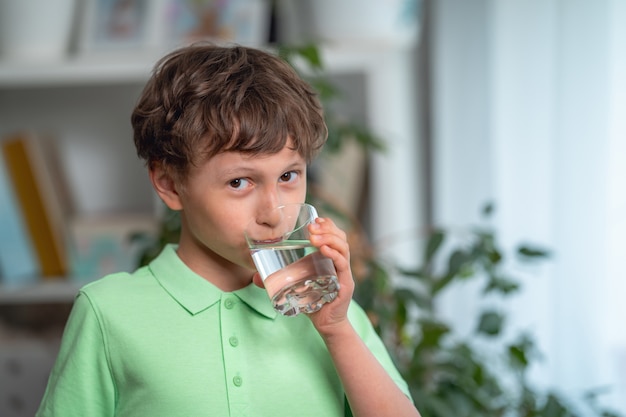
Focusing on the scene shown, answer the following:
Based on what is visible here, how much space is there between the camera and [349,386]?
0.91 m

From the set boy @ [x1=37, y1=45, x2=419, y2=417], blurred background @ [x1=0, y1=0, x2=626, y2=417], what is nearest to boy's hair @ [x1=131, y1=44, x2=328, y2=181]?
boy @ [x1=37, y1=45, x2=419, y2=417]

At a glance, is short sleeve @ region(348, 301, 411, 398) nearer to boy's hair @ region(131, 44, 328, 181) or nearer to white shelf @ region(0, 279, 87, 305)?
boy's hair @ region(131, 44, 328, 181)

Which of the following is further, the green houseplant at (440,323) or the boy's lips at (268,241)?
the green houseplant at (440,323)

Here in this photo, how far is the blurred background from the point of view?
1.77 meters

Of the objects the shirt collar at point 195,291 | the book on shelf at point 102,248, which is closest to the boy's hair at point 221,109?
the shirt collar at point 195,291

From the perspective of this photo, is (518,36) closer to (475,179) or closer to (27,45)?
(475,179)

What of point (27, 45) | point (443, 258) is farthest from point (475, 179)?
point (27, 45)

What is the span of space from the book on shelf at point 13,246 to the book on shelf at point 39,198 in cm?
1

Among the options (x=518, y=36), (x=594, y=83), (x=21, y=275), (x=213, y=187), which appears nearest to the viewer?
(x=213, y=187)

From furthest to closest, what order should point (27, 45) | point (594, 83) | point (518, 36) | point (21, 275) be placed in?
1. point (21, 275)
2. point (27, 45)
3. point (518, 36)
4. point (594, 83)

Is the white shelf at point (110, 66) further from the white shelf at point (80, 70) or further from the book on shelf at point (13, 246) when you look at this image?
the book on shelf at point (13, 246)

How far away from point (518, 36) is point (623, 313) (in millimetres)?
646

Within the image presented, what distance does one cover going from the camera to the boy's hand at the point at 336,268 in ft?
2.77

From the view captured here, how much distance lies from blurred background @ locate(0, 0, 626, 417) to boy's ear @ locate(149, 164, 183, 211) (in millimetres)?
866
